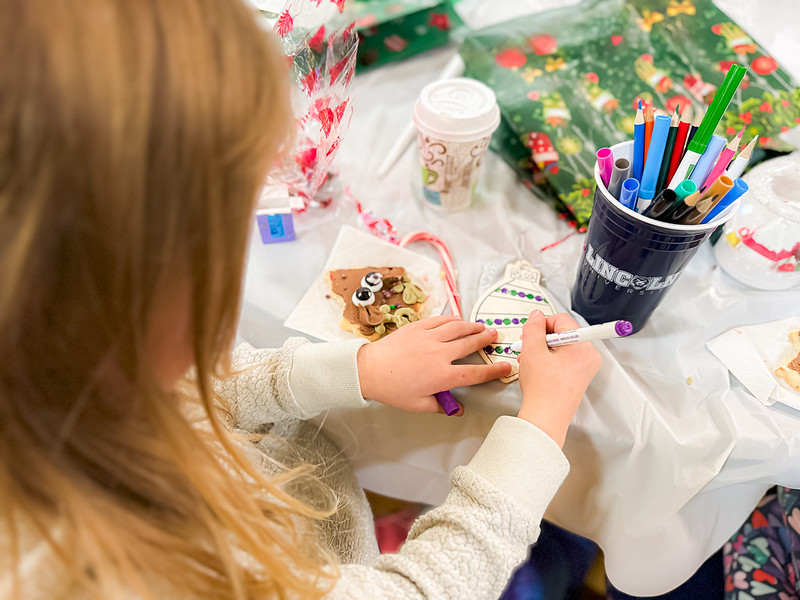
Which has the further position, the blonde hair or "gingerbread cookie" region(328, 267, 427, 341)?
"gingerbread cookie" region(328, 267, 427, 341)

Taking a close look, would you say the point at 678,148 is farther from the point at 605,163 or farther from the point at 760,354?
the point at 760,354

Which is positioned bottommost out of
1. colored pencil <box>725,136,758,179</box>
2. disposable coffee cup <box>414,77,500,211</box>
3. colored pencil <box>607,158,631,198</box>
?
disposable coffee cup <box>414,77,500,211</box>

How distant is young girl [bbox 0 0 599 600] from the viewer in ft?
0.78

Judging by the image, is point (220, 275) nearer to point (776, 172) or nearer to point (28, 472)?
point (28, 472)

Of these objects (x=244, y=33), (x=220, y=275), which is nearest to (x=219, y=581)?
(x=220, y=275)

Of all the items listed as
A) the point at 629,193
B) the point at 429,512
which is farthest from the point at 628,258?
the point at 429,512

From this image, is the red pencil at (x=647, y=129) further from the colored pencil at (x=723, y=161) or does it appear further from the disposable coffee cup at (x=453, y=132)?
the disposable coffee cup at (x=453, y=132)

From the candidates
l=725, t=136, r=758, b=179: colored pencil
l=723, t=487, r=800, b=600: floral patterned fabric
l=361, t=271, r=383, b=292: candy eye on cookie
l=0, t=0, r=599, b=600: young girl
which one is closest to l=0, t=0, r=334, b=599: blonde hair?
l=0, t=0, r=599, b=600: young girl

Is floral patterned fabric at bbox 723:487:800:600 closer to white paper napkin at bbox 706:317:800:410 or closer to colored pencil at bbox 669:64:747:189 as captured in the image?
white paper napkin at bbox 706:317:800:410

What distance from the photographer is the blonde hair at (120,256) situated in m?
0.23

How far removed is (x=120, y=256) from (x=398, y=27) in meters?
0.65

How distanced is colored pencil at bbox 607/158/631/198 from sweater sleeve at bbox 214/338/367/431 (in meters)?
0.26

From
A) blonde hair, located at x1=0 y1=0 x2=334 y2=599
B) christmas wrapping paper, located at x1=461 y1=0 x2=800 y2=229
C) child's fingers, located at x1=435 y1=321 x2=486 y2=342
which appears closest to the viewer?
blonde hair, located at x1=0 y1=0 x2=334 y2=599

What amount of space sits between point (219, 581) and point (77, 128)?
283 mm
